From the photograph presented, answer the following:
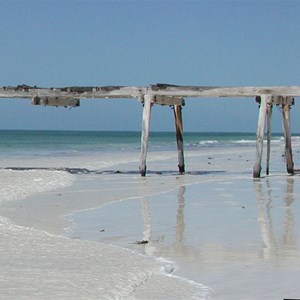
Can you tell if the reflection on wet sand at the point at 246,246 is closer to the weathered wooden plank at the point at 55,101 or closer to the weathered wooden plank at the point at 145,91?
the weathered wooden plank at the point at 145,91

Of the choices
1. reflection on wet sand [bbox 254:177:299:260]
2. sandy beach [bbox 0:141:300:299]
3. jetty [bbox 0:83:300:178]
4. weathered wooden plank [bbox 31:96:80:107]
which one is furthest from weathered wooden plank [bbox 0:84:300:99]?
sandy beach [bbox 0:141:300:299]

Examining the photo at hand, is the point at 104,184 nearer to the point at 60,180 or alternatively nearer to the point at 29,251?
the point at 60,180

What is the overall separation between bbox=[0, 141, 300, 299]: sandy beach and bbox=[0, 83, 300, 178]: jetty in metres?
3.75

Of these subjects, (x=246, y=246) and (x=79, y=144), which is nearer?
(x=246, y=246)

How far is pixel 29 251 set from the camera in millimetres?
7652

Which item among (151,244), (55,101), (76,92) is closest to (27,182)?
(76,92)

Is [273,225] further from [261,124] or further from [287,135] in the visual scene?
[287,135]

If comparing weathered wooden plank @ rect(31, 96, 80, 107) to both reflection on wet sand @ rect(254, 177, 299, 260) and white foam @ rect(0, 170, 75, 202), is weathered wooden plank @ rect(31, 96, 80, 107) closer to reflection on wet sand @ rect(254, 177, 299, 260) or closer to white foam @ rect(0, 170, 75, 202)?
white foam @ rect(0, 170, 75, 202)

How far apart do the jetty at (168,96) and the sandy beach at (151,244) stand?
12.3ft

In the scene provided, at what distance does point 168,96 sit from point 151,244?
434 inches

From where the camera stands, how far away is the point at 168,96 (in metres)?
19.1

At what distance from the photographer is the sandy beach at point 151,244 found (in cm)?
607

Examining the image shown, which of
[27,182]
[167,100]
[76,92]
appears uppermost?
[76,92]

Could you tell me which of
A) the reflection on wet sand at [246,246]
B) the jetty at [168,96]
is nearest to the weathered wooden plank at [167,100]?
the jetty at [168,96]
